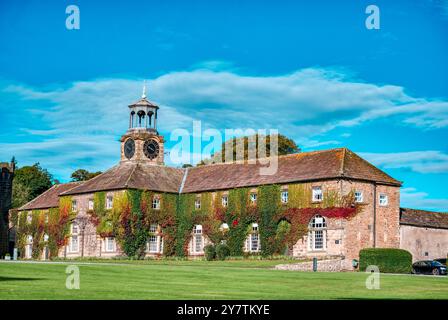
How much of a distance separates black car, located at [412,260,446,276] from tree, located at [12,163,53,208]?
58146 mm

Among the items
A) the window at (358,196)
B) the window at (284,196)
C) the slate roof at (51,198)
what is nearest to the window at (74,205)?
the slate roof at (51,198)

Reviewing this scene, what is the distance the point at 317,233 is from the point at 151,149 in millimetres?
23414

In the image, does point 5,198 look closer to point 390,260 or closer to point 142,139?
point 142,139

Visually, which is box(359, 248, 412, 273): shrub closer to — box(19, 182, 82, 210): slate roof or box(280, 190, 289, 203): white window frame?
box(280, 190, 289, 203): white window frame

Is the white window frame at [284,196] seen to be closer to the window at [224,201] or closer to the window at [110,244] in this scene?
the window at [224,201]

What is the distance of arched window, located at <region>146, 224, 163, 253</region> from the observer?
65.9 metres

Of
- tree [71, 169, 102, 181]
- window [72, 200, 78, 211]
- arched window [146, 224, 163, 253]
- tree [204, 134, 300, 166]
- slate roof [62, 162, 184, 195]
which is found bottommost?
arched window [146, 224, 163, 253]

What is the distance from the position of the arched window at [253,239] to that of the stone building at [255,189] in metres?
0.08

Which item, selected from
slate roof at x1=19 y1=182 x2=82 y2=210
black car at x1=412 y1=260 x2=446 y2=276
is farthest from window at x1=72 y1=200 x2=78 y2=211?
black car at x1=412 y1=260 x2=446 y2=276

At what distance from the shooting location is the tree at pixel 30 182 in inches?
3730

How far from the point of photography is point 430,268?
4806 cm

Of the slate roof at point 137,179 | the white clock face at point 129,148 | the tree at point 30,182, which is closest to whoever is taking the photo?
the slate roof at point 137,179
